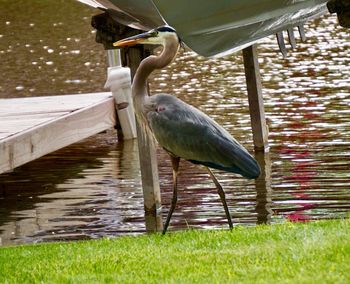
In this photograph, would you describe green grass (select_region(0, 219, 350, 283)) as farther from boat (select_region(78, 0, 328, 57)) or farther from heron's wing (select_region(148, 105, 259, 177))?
boat (select_region(78, 0, 328, 57))

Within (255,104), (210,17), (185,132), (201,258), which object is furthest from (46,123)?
(201,258)

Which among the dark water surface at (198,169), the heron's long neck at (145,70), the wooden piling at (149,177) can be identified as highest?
the heron's long neck at (145,70)

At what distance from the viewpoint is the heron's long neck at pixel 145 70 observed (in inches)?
331

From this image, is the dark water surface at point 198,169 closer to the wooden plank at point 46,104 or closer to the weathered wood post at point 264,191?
the weathered wood post at point 264,191

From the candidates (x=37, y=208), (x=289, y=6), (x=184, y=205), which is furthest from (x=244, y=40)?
(x=37, y=208)

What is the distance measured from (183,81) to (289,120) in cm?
385

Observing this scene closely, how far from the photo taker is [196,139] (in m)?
8.15

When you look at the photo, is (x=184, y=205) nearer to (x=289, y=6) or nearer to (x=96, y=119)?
(x=289, y=6)

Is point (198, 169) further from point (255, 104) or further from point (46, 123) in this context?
point (46, 123)

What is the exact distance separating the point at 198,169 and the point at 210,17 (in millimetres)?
3058

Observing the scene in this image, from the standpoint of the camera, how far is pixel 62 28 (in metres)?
24.6

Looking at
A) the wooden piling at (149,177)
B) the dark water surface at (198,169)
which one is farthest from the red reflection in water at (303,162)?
the wooden piling at (149,177)

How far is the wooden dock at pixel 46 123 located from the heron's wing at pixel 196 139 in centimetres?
253

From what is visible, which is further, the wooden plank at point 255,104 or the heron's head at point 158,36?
the wooden plank at point 255,104
